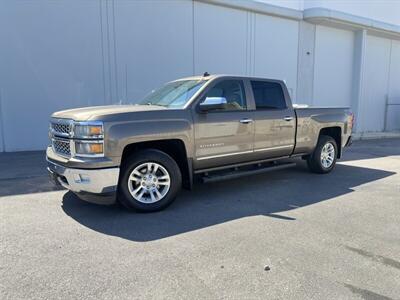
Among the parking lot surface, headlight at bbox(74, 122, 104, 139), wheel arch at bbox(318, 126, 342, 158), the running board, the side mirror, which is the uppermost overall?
the side mirror

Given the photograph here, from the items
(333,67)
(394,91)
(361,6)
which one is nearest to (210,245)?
(333,67)

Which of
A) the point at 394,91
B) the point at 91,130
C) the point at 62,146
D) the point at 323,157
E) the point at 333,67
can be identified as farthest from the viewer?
the point at 394,91

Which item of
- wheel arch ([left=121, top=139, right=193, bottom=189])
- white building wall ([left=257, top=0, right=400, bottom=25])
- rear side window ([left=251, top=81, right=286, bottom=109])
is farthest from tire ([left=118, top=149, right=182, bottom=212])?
white building wall ([left=257, top=0, right=400, bottom=25])

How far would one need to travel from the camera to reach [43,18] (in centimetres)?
1012

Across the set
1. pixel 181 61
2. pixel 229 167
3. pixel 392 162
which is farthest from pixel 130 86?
pixel 392 162

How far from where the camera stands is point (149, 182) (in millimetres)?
5102

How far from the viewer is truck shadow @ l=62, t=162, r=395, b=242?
4.60 meters

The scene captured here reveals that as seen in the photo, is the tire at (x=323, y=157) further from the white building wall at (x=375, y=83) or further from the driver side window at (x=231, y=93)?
the white building wall at (x=375, y=83)

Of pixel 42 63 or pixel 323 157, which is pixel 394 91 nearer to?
pixel 323 157

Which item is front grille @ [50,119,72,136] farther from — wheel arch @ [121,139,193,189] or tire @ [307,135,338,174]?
tire @ [307,135,338,174]

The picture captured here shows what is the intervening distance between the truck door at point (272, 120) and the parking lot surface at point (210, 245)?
0.76 m

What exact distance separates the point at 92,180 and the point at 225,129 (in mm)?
2305

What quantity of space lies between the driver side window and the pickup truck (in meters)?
0.02

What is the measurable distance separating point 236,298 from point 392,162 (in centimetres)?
849
